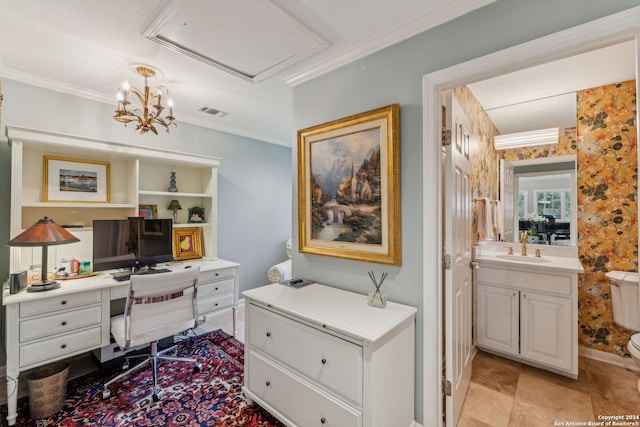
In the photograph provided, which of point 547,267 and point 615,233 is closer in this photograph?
point 547,267

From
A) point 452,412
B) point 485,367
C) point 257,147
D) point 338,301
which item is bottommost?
point 485,367

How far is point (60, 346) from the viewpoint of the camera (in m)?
2.03

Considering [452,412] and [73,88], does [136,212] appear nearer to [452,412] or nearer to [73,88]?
[73,88]

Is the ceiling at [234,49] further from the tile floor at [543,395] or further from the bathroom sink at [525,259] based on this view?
the tile floor at [543,395]

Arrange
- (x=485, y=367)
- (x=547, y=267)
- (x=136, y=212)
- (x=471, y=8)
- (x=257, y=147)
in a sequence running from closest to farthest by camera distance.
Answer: (x=471, y=8), (x=547, y=267), (x=485, y=367), (x=136, y=212), (x=257, y=147)

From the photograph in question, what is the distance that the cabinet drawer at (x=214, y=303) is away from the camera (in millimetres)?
2820

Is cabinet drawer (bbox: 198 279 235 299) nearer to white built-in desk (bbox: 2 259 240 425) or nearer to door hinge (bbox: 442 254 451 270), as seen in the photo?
white built-in desk (bbox: 2 259 240 425)

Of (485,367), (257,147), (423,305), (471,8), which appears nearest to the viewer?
(471,8)

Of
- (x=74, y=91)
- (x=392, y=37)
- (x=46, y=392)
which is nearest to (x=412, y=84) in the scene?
(x=392, y=37)

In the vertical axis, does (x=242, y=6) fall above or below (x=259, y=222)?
above

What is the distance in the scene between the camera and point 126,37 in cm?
182

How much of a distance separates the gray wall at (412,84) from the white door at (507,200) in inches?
84.6

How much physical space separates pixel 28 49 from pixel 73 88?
0.62 m

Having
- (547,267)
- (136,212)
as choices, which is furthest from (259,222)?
(547,267)
